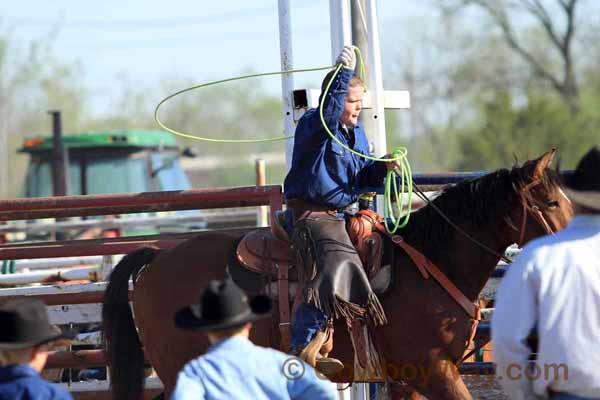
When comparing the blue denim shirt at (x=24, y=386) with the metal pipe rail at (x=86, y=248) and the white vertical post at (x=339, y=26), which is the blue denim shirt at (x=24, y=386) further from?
the white vertical post at (x=339, y=26)

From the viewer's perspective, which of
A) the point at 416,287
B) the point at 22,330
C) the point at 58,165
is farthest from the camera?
the point at 58,165

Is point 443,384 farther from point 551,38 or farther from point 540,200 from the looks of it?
point 551,38

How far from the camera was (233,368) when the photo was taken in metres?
3.75

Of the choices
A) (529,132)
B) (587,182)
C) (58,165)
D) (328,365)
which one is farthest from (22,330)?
(529,132)

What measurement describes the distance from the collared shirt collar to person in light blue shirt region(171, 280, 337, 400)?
1.78 ft

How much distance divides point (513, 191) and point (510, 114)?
25111 millimetres

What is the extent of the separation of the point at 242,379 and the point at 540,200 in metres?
2.68

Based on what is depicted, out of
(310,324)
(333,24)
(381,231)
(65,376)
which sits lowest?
(65,376)

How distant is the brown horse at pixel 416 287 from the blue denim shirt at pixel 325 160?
19.3 inches

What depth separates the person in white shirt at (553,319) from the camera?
3.79 metres

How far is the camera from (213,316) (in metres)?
3.80

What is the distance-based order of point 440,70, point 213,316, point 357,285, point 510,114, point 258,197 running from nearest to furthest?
point 213,316 < point 357,285 < point 258,197 < point 510,114 < point 440,70

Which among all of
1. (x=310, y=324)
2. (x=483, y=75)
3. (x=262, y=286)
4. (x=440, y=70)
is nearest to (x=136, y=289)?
(x=262, y=286)

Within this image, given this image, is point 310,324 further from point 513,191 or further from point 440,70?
point 440,70
